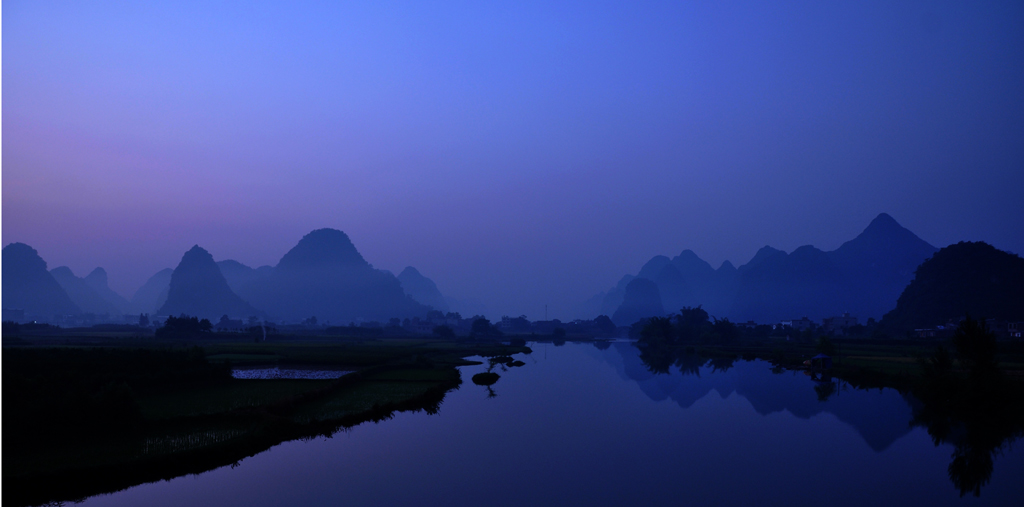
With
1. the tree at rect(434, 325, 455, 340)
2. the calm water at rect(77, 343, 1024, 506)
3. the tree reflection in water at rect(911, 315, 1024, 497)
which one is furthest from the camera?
the tree at rect(434, 325, 455, 340)

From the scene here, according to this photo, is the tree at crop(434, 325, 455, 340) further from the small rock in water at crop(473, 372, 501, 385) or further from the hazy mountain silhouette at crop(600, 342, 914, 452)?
the small rock in water at crop(473, 372, 501, 385)

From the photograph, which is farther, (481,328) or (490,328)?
(490,328)

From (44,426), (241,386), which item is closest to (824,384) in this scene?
Answer: (241,386)

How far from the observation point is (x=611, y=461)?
20953 millimetres

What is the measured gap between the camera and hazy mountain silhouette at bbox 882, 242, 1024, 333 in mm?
92188

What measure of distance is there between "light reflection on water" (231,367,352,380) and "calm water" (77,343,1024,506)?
10919 mm

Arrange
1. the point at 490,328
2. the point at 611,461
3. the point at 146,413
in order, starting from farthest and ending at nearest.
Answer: the point at 490,328 → the point at 146,413 → the point at 611,461

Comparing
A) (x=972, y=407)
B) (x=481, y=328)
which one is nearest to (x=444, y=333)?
(x=481, y=328)

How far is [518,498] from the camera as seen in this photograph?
55.8 ft

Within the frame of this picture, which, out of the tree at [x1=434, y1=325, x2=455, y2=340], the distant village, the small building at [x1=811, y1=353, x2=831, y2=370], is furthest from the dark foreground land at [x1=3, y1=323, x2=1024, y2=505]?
the tree at [x1=434, y1=325, x2=455, y2=340]

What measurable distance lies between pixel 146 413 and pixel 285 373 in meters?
17.3

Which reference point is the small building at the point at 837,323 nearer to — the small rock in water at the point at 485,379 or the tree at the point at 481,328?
the tree at the point at 481,328

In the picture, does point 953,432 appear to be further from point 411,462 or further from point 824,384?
point 411,462

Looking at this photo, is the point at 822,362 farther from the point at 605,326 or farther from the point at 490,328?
the point at 605,326
